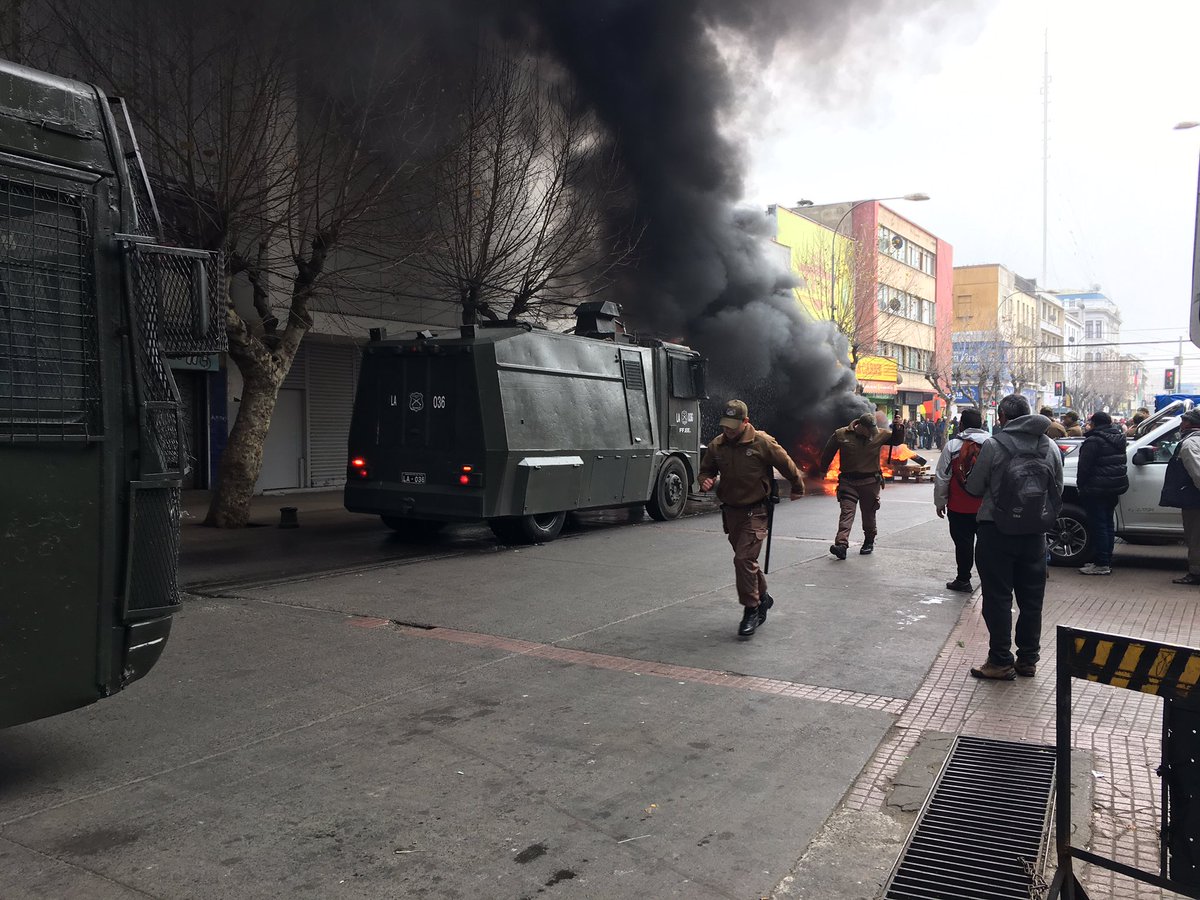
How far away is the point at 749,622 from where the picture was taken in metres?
6.54

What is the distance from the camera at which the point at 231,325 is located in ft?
36.8

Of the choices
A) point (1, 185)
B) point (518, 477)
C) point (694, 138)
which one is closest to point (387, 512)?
point (518, 477)

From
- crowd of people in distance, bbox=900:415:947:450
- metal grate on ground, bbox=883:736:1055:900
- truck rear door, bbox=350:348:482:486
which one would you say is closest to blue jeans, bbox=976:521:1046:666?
metal grate on ground, bbox=883:736:1055:900

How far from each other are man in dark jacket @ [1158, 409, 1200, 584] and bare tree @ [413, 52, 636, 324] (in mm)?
8820

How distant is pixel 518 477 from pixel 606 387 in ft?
7.70

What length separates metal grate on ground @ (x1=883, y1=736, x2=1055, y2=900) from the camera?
3114mm

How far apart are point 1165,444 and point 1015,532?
556cm

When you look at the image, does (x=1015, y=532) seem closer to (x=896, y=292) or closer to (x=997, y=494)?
(x=997, y=494)

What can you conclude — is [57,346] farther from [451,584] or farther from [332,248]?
[332,248]

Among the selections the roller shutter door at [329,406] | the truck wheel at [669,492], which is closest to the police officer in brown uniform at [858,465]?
the truck wheel at [669,492]

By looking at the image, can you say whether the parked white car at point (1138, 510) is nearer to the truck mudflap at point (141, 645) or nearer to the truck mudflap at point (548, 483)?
the truck mudflap at point (548, 483)

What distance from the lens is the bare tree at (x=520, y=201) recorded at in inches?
545

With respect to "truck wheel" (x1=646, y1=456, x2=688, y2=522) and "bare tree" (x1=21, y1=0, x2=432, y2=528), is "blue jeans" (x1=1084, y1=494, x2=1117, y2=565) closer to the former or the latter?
Answer: "truck wheel" (x1=646, y1=456, x2=688, y2=522)

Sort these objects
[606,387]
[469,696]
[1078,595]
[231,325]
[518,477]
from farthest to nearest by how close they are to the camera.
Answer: [606,387]
[231,325]
[518,477]
[1078,595]
[469,696]
